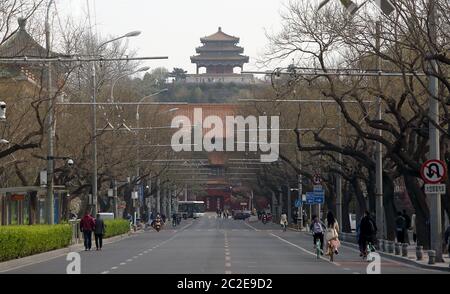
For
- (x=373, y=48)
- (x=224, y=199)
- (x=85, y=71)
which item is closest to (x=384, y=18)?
(x=373, y=48)

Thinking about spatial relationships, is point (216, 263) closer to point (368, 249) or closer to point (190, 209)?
point (368, 249)

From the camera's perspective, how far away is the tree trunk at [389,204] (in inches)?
2132

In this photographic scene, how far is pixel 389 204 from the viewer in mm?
54562

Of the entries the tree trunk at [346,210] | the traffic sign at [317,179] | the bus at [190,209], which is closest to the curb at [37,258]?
the traffic sign at [317,179]

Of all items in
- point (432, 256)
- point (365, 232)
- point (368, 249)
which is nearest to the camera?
point (432, 256)

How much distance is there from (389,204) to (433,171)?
60.7 ft

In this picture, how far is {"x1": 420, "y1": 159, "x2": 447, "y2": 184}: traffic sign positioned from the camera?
36.0 meters

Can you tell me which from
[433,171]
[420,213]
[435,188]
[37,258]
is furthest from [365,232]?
[37,258]

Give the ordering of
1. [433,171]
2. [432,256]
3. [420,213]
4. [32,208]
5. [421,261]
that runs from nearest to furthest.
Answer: [433,171] → [432,256] → [421,261] → [420,213] → [32,208]

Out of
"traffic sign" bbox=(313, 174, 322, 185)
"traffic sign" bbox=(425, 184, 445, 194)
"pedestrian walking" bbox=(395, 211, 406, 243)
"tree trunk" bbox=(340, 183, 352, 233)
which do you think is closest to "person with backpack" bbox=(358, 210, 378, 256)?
"traffic sign" bbox=(425, 184, 445, 194)

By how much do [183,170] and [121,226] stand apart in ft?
163

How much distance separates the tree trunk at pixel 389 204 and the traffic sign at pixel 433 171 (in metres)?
17.6

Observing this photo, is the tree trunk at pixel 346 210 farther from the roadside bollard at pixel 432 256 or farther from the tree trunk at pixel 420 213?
the roadside bollard at pixel 432 256

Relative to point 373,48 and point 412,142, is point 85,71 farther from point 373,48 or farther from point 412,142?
point 373,48
